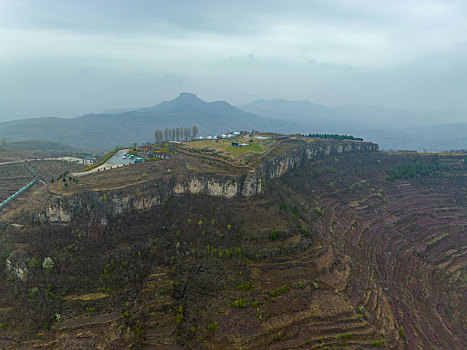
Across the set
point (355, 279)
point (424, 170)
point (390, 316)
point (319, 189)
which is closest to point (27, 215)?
point (355, 279)

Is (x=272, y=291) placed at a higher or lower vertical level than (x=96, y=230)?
A: lower

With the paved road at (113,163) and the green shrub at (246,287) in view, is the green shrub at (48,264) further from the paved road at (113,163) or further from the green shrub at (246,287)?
the green shrub at (246,287)

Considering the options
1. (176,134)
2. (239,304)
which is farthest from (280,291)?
(176,134)

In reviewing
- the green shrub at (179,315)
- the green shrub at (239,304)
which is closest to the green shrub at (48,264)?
the green shrub at (179,315)

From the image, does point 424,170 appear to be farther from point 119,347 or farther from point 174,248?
point 119,347

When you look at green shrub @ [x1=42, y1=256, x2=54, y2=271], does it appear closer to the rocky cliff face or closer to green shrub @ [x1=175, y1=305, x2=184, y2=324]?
the rocky cliff face

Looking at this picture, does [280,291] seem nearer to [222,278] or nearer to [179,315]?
[222,278]
